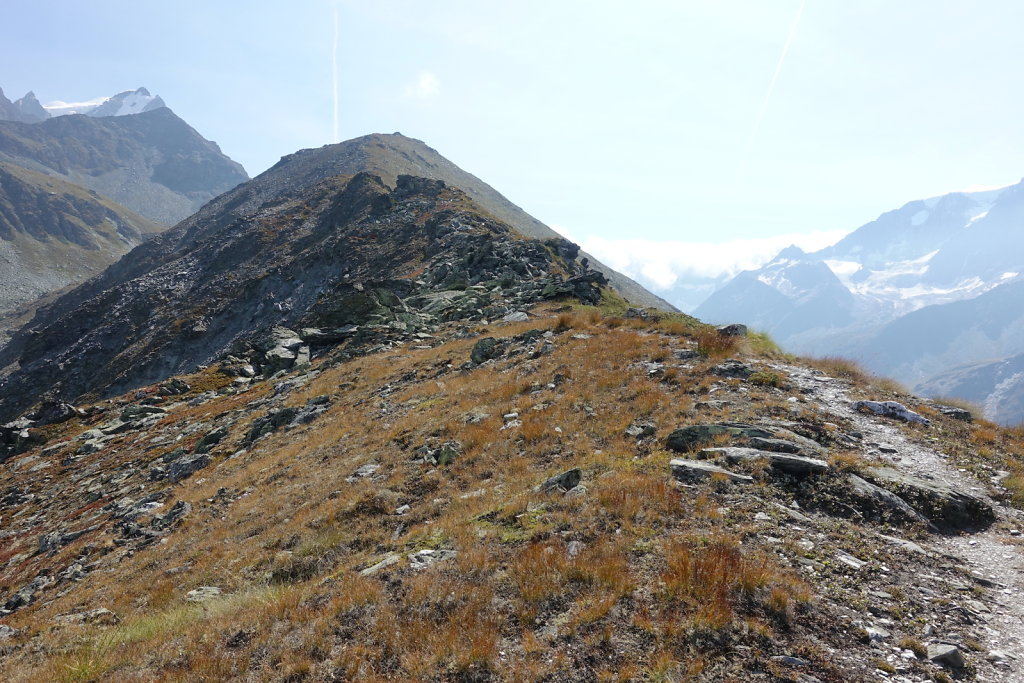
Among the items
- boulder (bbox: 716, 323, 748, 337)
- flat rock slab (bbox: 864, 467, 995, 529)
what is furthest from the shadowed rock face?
flat rock slab (bbox: 864, 467, 995, 529)

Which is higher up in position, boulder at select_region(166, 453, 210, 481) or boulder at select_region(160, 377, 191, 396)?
boulder at select_region(160, 377, 191, 396)

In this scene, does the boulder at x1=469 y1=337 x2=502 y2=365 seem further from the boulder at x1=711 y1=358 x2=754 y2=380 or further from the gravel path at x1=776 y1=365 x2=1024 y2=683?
the gravel path at x1=776 y1=365 x2=1024 y2=683

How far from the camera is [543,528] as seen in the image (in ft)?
28.8

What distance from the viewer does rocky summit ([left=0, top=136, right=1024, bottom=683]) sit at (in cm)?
619

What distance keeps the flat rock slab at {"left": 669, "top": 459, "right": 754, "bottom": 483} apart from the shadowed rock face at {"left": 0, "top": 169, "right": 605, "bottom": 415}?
26.5 metres

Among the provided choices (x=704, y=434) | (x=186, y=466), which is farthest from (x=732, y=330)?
(x=186, y=466)

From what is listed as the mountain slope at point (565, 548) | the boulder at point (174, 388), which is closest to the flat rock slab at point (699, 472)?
the mountain slope at point (565, 548)

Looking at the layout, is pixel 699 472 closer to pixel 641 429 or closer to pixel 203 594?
pixel 641 429

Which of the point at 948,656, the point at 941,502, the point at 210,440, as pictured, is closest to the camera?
the point at 948,656

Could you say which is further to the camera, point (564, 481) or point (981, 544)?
point (564, 481)

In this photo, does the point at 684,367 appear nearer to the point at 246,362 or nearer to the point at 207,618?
the point at 207,618

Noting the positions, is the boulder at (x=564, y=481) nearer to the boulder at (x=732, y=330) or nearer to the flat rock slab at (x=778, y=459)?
the flat rock slab at (x=778, y=459)

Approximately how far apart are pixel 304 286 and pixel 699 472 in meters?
68.2

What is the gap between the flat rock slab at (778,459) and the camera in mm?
9984
